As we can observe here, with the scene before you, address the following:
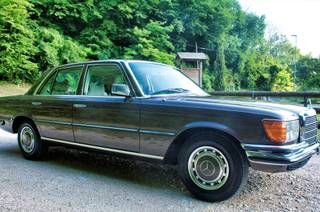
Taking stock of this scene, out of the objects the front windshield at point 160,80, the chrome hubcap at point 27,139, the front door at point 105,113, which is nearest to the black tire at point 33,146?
the chrome hubcap at point 27,139

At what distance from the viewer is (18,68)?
19672 millimetres

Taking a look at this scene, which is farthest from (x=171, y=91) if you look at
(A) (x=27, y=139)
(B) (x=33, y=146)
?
(A) (x=27, y=139)

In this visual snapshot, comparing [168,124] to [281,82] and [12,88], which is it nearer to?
[12,88]

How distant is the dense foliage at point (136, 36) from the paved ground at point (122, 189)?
1664 centimetres

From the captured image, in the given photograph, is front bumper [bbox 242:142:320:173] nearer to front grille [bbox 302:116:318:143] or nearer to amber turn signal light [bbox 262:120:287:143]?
amber turn signal light [bbox 262:120:287:143]

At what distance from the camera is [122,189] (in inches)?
148

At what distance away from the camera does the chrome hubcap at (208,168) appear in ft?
10.9

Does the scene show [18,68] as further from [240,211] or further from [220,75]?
[220,75]

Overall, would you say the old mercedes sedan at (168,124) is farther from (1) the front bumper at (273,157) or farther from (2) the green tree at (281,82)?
(2) the green tree at (281,82)

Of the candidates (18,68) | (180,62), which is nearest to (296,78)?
(180,62)

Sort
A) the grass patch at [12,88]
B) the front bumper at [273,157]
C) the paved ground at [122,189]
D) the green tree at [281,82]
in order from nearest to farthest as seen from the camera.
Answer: the front bumper at [273,157] → the paved ground at [122,189] → the grass patch at [12,88] → the green tree at [281,82]

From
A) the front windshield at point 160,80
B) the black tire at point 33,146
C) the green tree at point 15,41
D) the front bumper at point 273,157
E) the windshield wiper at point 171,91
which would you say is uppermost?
the green tree at point 15,41

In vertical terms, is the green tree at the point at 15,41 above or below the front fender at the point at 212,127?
above

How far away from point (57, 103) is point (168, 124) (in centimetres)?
213
